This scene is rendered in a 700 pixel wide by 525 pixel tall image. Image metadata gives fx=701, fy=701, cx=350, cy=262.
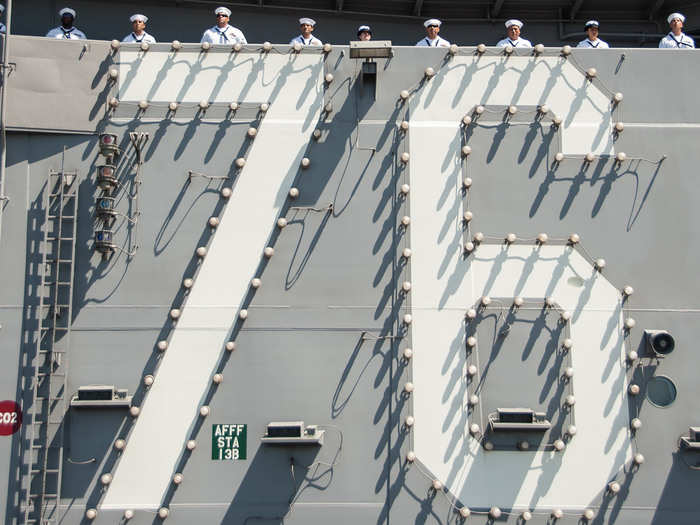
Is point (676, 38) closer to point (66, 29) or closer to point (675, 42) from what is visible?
point (675, 42)

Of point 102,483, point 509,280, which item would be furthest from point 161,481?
point 509,280

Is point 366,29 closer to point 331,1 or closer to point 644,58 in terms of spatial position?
point 331,1

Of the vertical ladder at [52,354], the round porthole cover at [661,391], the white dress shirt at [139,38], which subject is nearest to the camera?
the vertical ladder at [52,354]

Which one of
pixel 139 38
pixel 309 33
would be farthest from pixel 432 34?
pixel 139 38

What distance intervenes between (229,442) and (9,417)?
172cm

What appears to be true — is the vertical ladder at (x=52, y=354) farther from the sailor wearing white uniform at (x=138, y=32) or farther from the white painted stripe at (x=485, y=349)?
the white painted stripe at (x=485, y=349)

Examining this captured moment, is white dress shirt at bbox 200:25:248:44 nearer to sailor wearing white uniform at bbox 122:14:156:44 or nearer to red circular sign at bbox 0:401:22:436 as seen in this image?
sailor wearing white uniform at bbox 122:14:156:44

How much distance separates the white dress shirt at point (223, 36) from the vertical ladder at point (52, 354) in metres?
1.77

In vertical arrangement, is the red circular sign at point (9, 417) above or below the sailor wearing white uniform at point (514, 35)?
below

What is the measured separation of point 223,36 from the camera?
258 inches

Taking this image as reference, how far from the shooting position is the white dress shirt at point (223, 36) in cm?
643

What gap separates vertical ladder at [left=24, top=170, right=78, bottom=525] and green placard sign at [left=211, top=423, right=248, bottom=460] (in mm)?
1174

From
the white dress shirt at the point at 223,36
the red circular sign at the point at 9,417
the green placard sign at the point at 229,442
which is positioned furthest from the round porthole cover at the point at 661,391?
the red circular sign at the point at 9,417

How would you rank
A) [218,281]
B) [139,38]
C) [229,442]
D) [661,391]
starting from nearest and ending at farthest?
[229,442] < [661,391] < [218,281] < [139,38]
